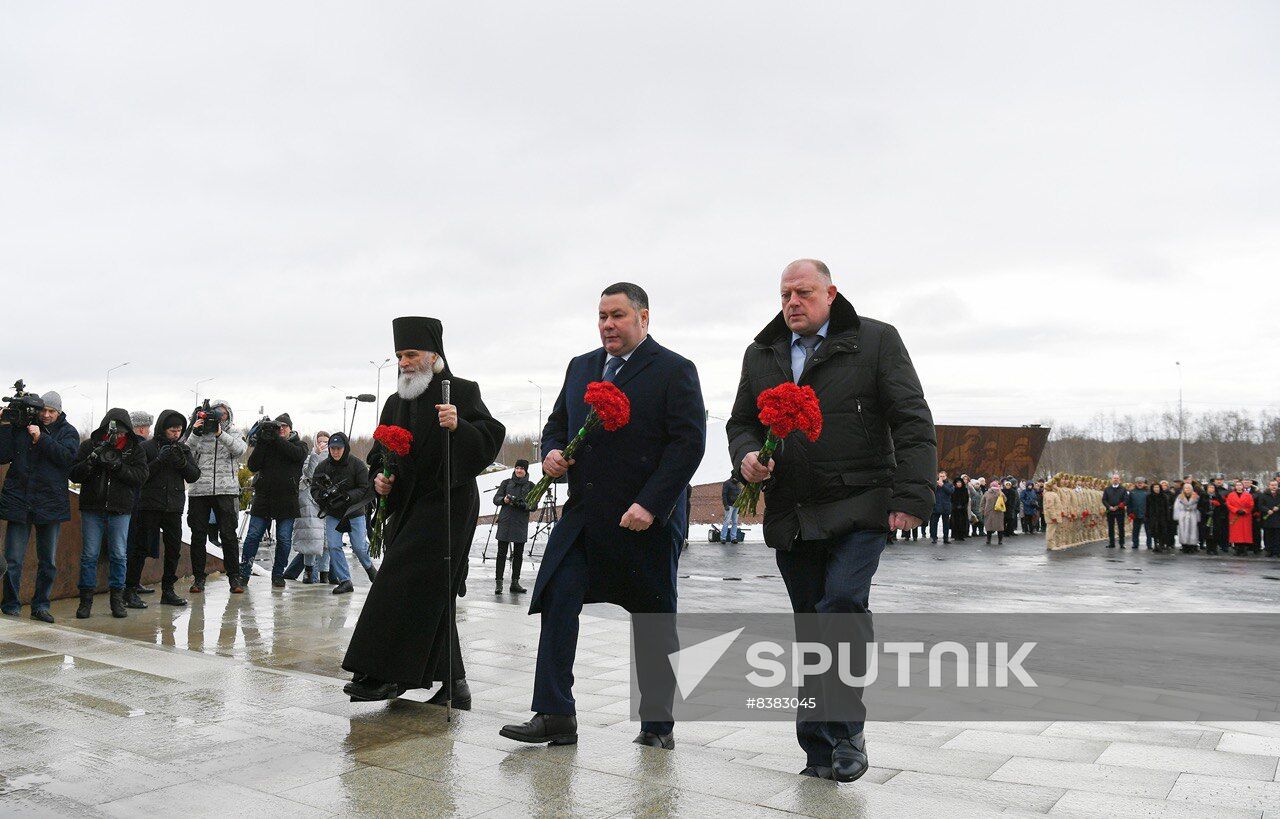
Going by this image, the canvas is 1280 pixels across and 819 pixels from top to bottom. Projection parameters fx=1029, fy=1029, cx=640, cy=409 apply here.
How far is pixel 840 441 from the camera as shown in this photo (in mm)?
4281

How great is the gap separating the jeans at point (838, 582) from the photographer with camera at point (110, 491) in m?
7.46

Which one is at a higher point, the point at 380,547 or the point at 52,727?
the point at 380,547

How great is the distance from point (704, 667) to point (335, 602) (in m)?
5.21

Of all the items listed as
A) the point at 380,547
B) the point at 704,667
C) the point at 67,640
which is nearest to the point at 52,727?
the point at 380,547

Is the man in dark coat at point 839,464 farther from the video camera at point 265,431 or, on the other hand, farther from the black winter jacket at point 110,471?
the video camera at point 265,431

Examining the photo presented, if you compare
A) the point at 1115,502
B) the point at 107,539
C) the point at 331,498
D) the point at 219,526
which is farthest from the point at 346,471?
the point at 1115,502

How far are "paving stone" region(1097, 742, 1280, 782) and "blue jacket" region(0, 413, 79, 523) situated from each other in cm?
873

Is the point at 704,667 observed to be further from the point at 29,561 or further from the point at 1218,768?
the point at 29,561

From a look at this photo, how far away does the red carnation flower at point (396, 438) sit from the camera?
541 cm

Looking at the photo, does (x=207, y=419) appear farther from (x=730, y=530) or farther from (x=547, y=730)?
(x=730, y=530)

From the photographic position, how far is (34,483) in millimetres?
9195

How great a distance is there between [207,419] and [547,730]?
819 centimetres

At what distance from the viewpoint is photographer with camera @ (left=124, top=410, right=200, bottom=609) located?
33.7ft

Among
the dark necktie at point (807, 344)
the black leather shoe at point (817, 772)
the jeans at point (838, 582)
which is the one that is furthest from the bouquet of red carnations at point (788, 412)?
the black leather shoe at point (817, 772)
